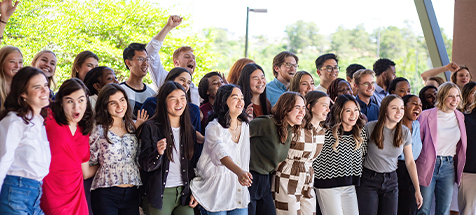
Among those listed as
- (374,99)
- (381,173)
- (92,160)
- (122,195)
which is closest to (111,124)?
(92,160)

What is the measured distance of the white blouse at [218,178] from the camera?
11.2 feet

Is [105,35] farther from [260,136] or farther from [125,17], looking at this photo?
[260,136]

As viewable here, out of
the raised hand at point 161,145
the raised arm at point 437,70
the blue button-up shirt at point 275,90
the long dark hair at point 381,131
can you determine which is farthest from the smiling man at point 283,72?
the raised arm at point 437,70

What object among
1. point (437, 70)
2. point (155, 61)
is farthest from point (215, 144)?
point (437, 70)

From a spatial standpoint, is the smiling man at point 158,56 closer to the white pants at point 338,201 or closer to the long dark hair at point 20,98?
the white pants at point 338,201

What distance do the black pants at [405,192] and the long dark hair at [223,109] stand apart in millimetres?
1949

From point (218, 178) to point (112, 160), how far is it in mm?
807

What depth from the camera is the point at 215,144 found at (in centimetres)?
340

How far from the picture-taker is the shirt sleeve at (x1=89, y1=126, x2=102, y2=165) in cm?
322

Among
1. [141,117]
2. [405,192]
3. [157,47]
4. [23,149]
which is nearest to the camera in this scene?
[23,149]

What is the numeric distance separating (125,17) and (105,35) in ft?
2.94

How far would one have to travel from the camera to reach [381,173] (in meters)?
4.24

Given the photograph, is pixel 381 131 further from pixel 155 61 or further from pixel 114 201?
pixel 114 201

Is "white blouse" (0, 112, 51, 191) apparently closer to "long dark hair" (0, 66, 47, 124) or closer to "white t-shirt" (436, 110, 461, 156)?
"long dark hair" (0, 66, 47, 124)
